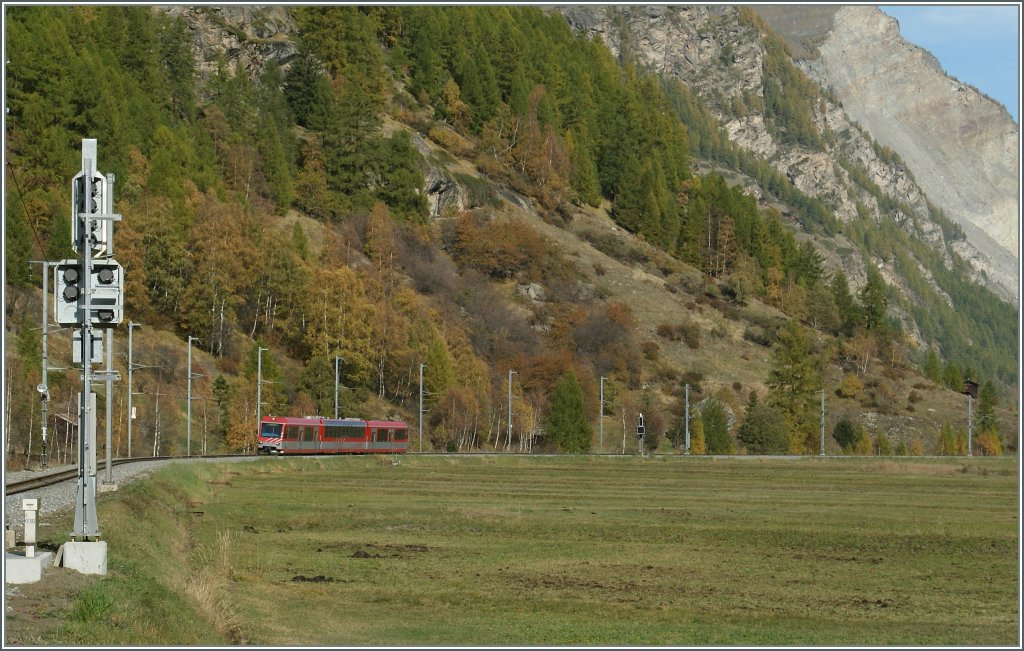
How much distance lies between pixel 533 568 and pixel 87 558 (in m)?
12.9

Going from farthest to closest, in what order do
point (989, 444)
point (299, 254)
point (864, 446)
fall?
1. point (989, 444)
2. point (864, 446)
3. point (299, 254)

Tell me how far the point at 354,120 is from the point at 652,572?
500ft

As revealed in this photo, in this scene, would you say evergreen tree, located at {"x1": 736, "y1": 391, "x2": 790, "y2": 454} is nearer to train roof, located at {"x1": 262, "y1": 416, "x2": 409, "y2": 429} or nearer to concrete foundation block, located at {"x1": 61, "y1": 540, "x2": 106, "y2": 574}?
train roof, located at {"x1": 262, "y1": 416, "x2": 409, "y2": 429}

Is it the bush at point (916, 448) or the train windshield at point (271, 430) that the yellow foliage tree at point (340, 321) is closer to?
the train windshield at point (271, 430)

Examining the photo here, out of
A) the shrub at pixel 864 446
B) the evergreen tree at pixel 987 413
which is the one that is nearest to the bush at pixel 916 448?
the shrub at pixel 864 446

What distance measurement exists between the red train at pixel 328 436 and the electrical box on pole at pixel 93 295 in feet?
227

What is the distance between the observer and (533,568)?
3522 cm

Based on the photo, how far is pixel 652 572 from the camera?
3469 centimetres

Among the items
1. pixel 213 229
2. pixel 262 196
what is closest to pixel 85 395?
pixel 213 229

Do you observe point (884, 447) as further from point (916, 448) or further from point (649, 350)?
point (649, 350)

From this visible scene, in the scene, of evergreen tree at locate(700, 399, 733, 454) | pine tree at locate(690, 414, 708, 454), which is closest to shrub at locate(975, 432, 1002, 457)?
evergreen tree at locate(700, 399, 733, 454)

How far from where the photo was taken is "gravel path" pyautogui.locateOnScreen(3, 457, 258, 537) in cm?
3491

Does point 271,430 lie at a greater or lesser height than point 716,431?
greater

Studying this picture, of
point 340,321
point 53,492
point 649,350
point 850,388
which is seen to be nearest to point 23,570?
point 53,492
